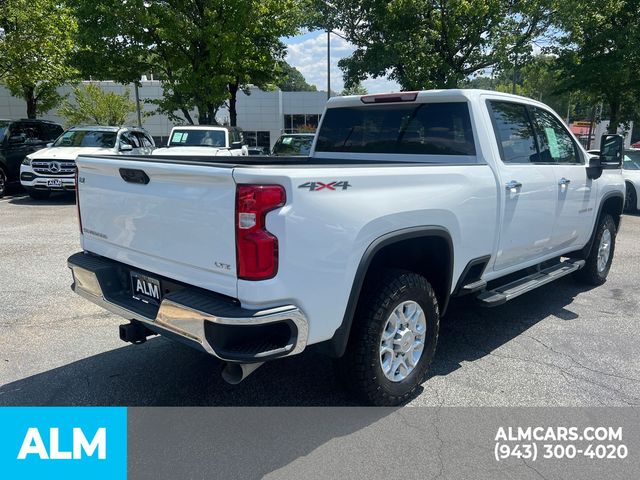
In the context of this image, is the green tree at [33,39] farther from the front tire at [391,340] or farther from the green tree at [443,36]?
the front tire at [391,340]

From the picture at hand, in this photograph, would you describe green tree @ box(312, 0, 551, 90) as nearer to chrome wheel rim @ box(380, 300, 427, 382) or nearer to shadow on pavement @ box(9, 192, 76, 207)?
shadow on pavement @ box(9, 192, 76, 207)

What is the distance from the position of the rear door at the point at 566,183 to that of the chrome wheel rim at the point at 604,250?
2.57 feet

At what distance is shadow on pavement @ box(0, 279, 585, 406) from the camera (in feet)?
11.4

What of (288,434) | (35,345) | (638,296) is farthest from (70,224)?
(638,296)

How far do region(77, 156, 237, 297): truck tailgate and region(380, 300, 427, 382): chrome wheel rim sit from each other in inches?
45.8

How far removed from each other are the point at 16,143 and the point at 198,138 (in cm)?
478

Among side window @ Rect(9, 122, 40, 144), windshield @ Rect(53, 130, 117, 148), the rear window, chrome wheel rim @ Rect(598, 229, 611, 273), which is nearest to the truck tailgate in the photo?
the rear window

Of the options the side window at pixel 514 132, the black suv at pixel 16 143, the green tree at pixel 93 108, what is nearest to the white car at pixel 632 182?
the side window at pixel 514 132

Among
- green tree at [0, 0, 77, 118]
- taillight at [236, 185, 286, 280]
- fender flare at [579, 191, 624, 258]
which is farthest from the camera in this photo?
green tree at [0, 0, 77, 118]

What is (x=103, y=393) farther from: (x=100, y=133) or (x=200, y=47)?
(x=200, y=47)

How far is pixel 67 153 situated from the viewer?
40.8ft

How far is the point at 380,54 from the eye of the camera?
64.9ft

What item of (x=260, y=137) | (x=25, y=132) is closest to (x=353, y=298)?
(x=25, y=132)

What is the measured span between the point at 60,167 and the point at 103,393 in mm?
10153
